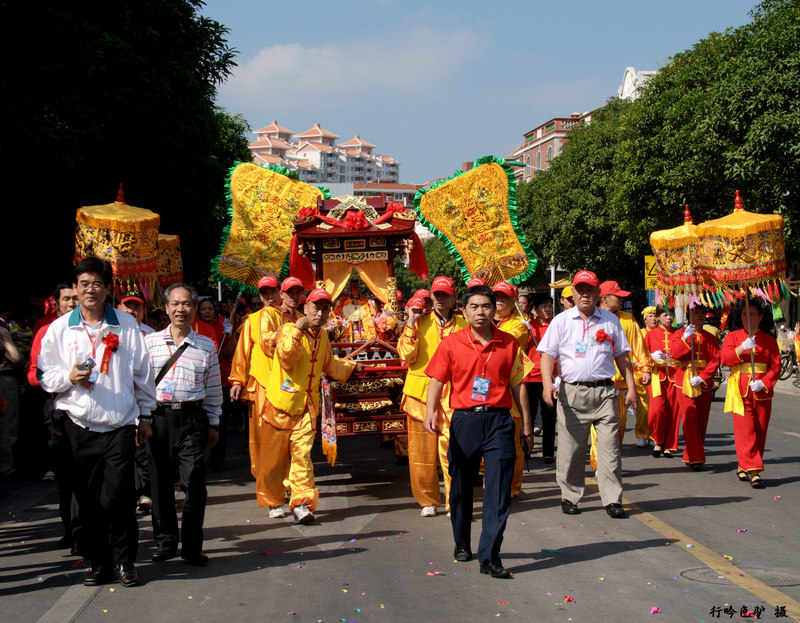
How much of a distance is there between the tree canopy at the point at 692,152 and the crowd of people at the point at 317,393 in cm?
1057

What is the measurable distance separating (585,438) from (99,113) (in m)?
8.50

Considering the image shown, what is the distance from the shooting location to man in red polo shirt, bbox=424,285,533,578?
5.86 meters

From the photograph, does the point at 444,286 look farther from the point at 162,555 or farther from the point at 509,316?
the point at 162,555

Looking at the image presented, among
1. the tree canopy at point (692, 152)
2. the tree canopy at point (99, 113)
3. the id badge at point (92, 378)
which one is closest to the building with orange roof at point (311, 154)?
the tree canopy at point (692, 152)

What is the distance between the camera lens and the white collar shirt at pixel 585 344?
7625mm

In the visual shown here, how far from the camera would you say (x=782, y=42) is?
1984 centimetres

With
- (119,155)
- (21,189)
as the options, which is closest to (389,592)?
(21,189)

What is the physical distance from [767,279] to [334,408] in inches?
190

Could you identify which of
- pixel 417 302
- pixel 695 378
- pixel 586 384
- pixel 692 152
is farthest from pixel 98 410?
pixel 692 152

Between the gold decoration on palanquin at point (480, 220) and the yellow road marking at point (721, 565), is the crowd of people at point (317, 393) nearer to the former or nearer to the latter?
the yellow road marking at point (721, 565)

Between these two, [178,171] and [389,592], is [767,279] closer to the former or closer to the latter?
[389,592]

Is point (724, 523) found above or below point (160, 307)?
below

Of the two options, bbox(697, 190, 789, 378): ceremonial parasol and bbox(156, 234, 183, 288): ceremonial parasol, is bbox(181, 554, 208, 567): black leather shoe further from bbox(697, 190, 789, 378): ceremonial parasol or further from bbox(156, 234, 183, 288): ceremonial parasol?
bbox(697, 190, 789, 378): ceremonial parasol

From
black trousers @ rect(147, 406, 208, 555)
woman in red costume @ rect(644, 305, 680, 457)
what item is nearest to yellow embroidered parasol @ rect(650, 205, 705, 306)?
woman in red costume @ rect(644, 305, 680, 457)
